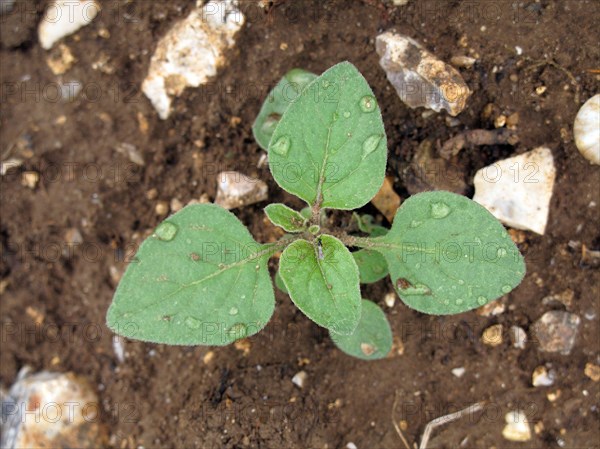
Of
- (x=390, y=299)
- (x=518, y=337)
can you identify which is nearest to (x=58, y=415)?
(x=390, y=299)

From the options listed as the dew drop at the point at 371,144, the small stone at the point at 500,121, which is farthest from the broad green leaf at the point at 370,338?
the small stone at the point at 500,121

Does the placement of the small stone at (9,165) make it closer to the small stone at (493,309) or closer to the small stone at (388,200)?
the small stone at (388,200)

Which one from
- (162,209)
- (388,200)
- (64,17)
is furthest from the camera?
→ (64,17)

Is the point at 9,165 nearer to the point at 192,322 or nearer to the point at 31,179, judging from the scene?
the point at 31,179

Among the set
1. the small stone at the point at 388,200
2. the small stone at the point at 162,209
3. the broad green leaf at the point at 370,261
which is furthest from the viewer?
the small stone at the point at 162,209

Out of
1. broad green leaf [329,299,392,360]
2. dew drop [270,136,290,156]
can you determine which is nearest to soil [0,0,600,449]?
broad green leaf [329,299,392,360]

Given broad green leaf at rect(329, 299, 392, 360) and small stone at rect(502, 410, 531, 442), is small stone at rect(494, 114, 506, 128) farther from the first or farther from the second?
small stone at rect(502, 410, 531, 442)
